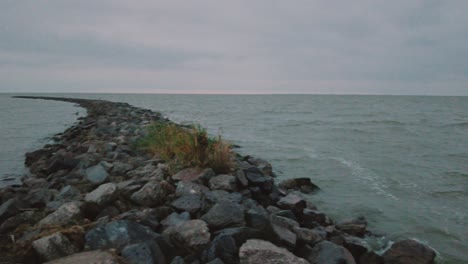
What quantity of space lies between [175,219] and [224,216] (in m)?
0.61

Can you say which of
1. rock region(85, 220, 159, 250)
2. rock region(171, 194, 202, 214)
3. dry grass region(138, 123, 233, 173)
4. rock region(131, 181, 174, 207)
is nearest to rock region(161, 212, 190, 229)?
rock region(171, 194, 202, 214)

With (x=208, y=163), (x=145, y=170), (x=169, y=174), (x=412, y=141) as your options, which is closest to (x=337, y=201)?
(x=208, y=163)

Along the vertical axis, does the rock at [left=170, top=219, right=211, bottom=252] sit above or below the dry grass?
below

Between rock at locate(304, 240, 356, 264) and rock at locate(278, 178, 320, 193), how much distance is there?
385 centimetres

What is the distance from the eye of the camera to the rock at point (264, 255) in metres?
3.18

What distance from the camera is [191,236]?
144 inches

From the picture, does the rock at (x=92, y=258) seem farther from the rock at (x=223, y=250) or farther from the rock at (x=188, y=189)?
the rock at (x=188, y=189)

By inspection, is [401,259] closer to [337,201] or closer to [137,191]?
[337,201]

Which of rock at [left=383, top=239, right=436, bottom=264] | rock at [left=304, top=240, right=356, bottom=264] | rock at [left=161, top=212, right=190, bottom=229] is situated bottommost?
rock at [left=383, top=239, right=436, bottom=264]

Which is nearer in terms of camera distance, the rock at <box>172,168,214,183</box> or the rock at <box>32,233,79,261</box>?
the rock at <box>32,233,79,261</box>

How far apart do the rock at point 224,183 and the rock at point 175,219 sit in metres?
1.62

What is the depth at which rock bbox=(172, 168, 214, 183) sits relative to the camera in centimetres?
614

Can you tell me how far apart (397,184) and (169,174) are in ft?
18.3

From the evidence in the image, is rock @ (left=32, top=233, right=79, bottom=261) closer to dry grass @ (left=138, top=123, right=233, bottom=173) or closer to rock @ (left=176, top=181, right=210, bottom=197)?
rock @ (left=176, top=181, right=210, bottom=197)
